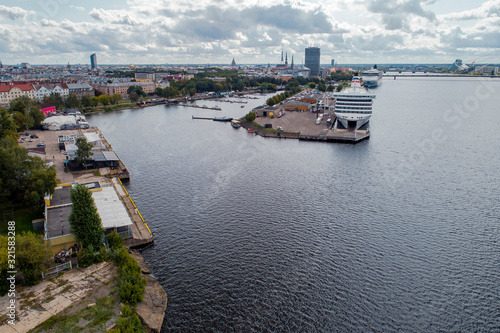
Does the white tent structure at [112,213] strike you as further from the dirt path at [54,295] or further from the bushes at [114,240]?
the dirt path at [54,295]

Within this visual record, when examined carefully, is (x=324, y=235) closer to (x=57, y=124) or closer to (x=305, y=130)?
(x=305, y=130)

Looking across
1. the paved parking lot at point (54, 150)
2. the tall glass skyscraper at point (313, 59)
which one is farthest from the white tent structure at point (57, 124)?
the tall glass skyscraper at point (313, 59)

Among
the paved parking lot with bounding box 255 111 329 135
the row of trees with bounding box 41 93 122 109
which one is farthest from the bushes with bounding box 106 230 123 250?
the row of trees with bounding box 41 93 122 109

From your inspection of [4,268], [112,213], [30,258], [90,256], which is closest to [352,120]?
[112,213]

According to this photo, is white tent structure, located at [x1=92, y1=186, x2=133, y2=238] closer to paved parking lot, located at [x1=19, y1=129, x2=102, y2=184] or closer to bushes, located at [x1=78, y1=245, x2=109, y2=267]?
bushes, located at [x1=78, y1=245, x2=109, y2=267]

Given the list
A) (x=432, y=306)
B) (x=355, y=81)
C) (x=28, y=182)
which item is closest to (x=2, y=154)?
(x=28, y=182)

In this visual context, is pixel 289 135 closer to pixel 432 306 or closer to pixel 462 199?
pixel 462 199
